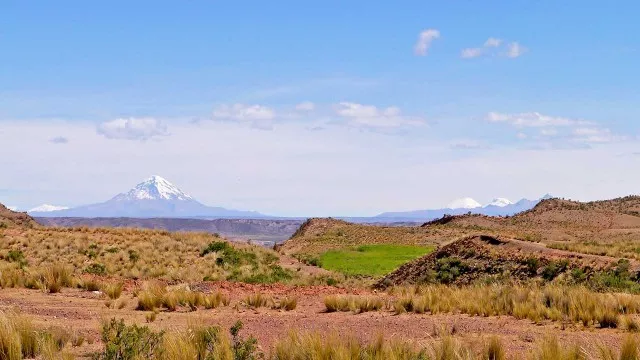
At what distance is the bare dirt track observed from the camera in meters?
12.5

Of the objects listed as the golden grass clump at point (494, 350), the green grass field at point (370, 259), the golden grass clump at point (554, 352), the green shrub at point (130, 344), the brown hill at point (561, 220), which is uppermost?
the brown hill at point (561, 220)

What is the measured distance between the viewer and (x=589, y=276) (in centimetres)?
2469

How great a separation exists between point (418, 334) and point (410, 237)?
5648 cm

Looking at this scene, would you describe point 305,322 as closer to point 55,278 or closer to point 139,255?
point 55,278

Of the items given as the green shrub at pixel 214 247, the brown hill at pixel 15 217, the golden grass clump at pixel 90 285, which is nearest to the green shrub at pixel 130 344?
the golden grass clump at pixel 90 285

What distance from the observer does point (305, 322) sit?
50.6 ft

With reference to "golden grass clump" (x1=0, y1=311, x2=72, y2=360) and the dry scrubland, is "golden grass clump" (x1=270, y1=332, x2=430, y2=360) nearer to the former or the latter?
the dry scrubland

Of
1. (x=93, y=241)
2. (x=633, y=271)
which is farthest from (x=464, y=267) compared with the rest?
(x=93, y=241)

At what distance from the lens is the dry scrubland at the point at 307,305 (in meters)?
10.3

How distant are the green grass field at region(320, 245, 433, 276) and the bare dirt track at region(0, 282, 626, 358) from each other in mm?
22811

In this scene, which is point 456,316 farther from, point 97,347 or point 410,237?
point 410,237

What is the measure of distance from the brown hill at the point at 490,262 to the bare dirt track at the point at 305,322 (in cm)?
1101

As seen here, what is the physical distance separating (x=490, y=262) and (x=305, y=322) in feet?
53.0

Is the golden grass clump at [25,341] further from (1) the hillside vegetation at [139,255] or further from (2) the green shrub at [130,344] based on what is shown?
(1) the hillside vegetation at [139,255]
